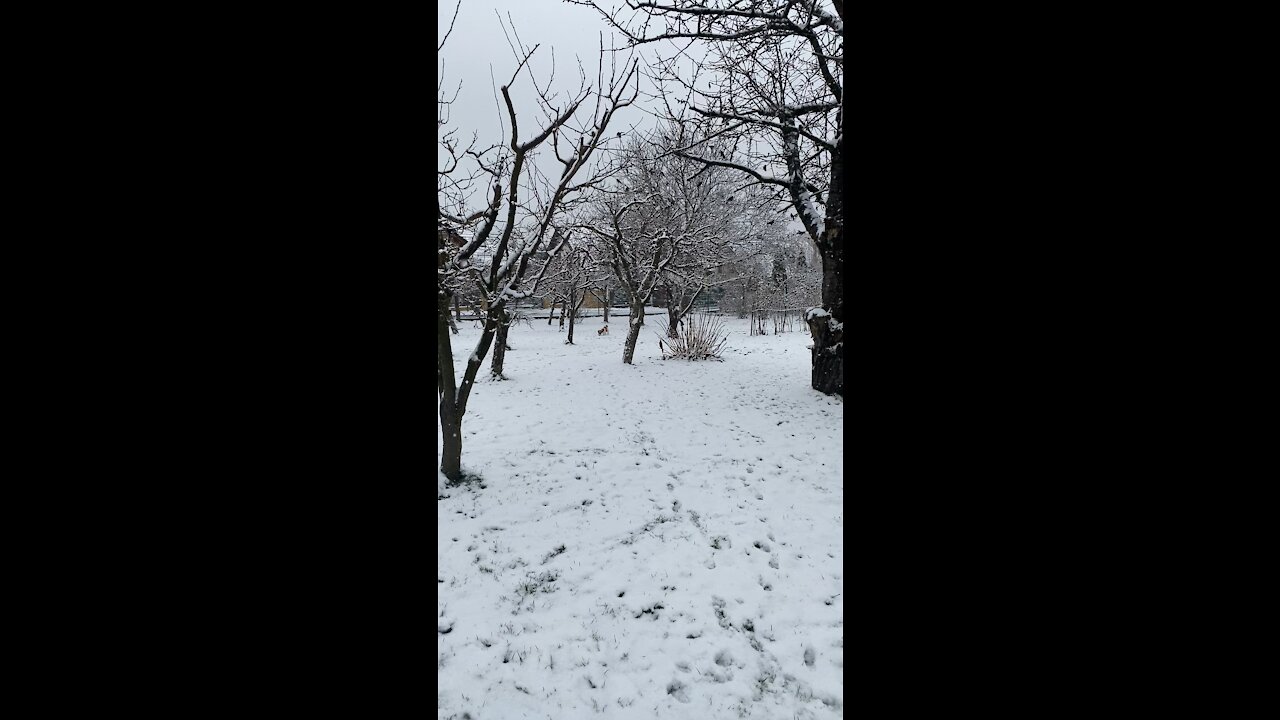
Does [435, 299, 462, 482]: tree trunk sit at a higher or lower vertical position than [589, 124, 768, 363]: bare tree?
lower

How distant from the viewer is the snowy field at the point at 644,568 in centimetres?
235

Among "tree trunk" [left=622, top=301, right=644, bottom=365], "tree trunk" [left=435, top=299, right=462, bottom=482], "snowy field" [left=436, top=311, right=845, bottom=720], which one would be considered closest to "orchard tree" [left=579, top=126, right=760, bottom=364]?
"tree trunk" [left=622, top=301, right=644, bottom=365]

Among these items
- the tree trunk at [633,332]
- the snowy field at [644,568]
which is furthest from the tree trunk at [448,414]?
the tree trunk at [633,332]

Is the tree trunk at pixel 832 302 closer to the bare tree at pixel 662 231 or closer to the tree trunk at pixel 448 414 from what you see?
the bare tree at pixel 662 231

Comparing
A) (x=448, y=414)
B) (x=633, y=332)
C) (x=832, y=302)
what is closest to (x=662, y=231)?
(x=633, y=332)

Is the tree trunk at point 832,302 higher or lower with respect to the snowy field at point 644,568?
higher

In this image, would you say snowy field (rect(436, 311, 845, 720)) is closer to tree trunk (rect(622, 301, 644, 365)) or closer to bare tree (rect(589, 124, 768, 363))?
tree trunk (rect(622, 301, 644, 365))

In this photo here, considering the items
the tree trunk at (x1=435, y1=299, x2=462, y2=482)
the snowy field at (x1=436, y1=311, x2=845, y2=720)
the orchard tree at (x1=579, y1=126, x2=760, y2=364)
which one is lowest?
the snowy field at (x1=436, y1=311, x2=845, y2=720)

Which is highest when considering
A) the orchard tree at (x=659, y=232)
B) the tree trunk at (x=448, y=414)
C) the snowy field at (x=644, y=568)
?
the orchard tree at (x=659, y=232)

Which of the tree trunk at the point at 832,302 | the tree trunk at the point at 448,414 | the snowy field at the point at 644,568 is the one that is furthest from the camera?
the tree trunk at the point at 832,302

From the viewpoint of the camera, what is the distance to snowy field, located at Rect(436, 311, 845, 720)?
2346 millimetres
